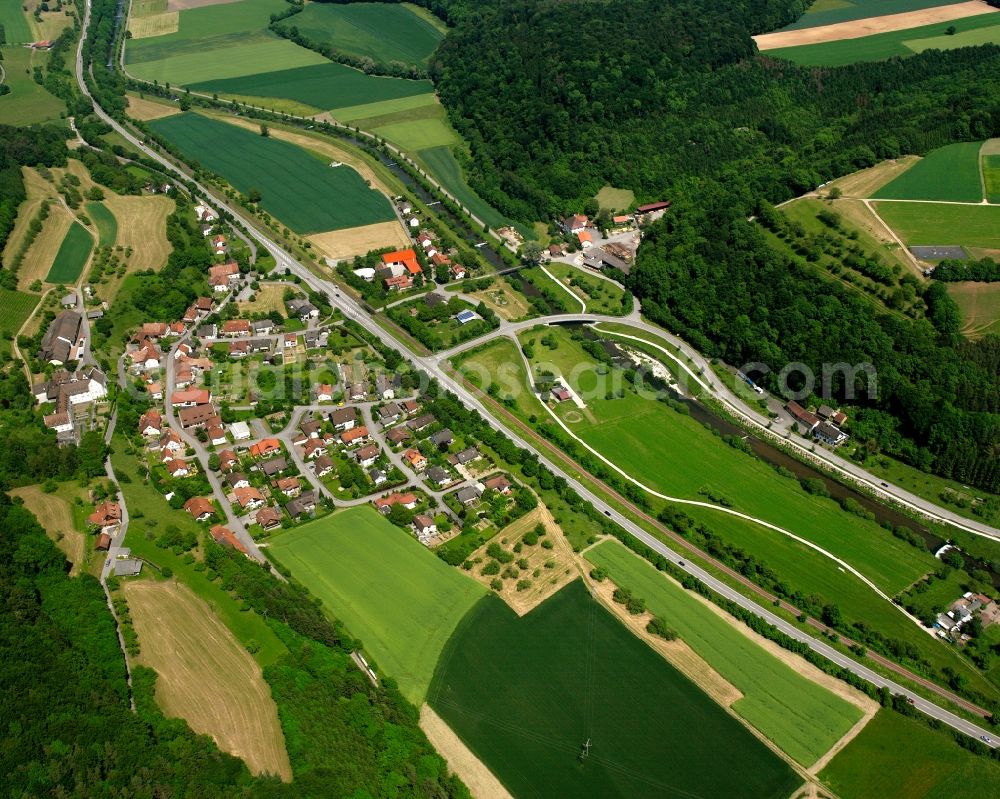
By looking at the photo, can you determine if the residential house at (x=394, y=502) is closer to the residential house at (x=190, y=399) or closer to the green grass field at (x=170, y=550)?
the green grass field at (x=170, y=550)

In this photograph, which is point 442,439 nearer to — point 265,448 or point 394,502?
point 394,502

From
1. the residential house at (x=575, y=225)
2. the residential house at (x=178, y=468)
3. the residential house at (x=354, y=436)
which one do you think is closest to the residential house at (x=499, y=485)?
the residential house at (x=354, y=436)

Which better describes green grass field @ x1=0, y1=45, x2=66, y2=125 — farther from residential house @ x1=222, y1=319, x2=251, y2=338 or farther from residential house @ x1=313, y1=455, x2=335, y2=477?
residential house @ x1=313, y1=455, x2=335, y2=477

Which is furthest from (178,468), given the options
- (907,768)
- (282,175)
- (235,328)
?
(282,175)

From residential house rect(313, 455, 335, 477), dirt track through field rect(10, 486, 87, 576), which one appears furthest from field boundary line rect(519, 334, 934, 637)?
dirt track through field rect(10, 486, 87, 576)

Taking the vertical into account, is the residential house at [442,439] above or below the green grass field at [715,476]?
above

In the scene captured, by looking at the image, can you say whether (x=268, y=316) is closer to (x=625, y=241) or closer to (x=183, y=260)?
(x=183, y=260)

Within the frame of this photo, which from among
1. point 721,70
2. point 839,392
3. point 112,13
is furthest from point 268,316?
point 112,13
